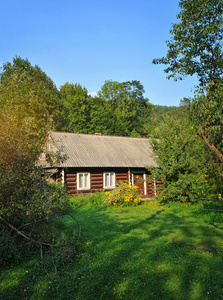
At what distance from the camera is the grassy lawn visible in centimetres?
505

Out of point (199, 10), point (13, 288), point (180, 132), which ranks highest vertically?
Answer: point (199, 10)

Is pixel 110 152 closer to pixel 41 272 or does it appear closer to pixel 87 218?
pixel 87 218

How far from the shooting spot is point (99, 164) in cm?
2039

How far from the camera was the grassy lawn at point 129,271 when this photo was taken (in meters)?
5.05

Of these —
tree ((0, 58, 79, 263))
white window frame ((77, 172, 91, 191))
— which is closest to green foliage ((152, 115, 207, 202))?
white window frame ((77, 172, 91, 191))

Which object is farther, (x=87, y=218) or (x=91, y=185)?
(x=91, y=185)

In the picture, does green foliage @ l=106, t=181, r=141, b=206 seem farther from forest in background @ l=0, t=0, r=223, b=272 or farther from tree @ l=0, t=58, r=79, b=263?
tree @ l=0, t=58, r=79, b=263

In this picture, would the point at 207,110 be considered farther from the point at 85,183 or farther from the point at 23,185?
the point at 85,183

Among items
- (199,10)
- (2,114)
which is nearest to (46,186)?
(2,114)

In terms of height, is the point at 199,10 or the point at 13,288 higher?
the point at 199,10

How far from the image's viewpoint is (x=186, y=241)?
27.3 feet

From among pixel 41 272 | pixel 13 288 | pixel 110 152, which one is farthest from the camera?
pixel 110 152

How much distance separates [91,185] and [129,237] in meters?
11.7

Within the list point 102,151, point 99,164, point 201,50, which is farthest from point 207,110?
point 102,151
